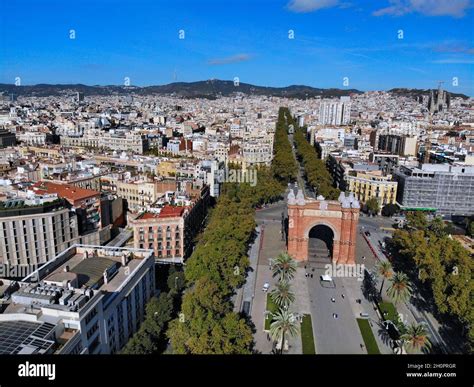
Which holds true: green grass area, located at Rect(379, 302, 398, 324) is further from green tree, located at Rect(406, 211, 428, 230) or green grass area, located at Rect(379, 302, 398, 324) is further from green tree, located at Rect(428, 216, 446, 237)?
green tree, located at Rect(406, 211, 428, 230)

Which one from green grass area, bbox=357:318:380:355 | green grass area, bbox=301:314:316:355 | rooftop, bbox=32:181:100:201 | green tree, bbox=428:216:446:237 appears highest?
rooftop, bbox=32:181:100:201

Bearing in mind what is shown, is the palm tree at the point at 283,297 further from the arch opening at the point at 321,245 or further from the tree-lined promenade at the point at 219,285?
the arch opening at the point at 321,245

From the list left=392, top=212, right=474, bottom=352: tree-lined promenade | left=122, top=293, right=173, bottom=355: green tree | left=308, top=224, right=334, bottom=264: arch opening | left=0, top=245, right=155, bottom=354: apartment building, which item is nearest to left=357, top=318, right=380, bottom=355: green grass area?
left=392, top=212, right=474, bottom=352: tree-lined promenade

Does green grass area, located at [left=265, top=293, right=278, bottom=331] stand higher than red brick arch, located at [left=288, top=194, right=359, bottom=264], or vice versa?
red brick arch, located at [left=288, top=194, right=359, bottom=264]

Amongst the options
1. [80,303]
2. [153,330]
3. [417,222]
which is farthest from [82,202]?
[417,222]

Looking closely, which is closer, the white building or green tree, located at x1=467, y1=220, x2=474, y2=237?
green tree, located at x1=467, y1=220, x2=474, y2=237

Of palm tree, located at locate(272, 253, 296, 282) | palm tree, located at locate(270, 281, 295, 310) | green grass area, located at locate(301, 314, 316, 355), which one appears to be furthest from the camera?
palm tree, located at locate(272, 253, 296, 282)
